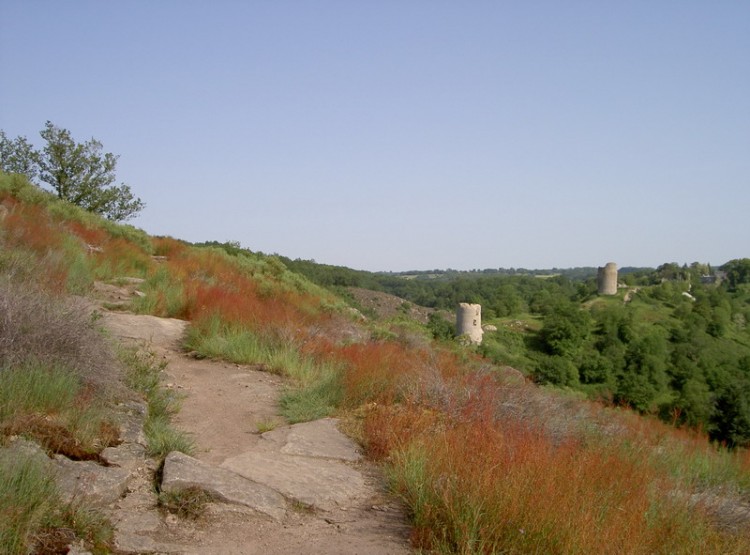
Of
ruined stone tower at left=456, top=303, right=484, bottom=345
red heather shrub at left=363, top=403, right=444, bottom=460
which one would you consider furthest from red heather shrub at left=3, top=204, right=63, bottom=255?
ruined stone tower at left=456, top=303, right=484, bottom=345

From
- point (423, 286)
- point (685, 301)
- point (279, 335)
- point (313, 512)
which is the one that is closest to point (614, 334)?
point (685, 301)

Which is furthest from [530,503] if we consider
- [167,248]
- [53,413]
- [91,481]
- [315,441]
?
[167,248]

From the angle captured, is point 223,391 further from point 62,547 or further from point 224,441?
point 62,547

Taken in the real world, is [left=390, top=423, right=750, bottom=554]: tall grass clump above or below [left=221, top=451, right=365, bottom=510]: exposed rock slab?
above

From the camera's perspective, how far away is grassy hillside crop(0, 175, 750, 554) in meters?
3.06

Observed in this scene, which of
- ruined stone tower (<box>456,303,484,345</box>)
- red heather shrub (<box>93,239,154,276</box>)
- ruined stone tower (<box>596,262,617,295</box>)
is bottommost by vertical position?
ruined stone tower (<box>456,303,484,345</box>)

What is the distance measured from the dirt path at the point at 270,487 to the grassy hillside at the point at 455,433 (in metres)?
0.23

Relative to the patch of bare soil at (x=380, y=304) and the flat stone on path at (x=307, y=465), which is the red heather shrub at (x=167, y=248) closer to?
the patch of bare soil at (x=380, y=304)

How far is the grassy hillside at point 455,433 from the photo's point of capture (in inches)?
120

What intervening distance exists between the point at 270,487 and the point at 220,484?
1.22ft

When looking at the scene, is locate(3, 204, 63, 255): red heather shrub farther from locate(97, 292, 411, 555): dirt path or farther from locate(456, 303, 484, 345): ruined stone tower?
locate(456, 303, 484, 345): ruined stone tower

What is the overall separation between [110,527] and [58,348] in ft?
7.07

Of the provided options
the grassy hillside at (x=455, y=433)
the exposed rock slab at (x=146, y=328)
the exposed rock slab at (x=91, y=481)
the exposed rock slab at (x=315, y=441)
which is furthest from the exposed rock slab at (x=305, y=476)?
the exposed rock slab at (x=146, y=328)

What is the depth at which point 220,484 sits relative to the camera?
372 centimetres
